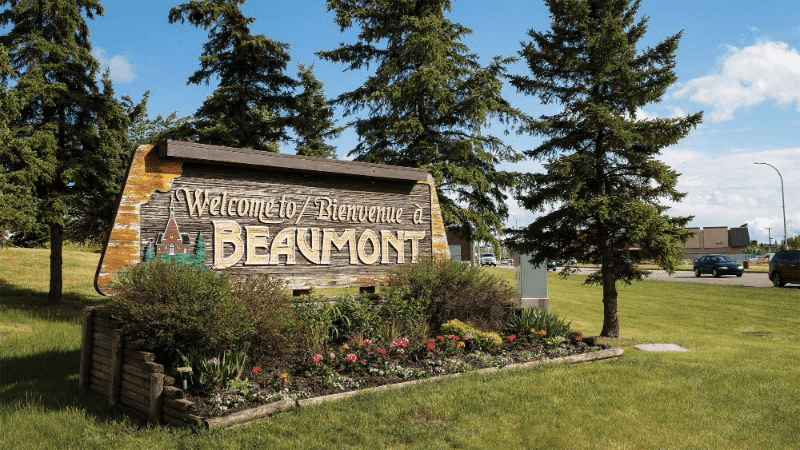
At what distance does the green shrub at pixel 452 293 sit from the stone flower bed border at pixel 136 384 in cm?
148

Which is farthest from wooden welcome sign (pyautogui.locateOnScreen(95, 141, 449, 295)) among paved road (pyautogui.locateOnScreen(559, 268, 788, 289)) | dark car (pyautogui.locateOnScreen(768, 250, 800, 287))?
paved road (pyautogui.locateOnScreen(559, 268, 788, 289))

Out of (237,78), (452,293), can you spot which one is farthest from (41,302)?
(452,293)

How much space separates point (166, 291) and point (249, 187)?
2399 millimetres

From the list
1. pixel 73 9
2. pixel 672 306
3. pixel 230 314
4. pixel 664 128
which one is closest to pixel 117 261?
pixel 230 314

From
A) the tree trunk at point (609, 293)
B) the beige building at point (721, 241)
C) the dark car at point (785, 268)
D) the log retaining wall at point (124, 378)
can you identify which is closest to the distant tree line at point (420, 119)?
the tree trunk at point (609, 293)

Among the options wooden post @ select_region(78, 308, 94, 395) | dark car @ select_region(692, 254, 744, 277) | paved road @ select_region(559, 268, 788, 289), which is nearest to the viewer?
wooden post @ select_region(78, 308, 94, 395)

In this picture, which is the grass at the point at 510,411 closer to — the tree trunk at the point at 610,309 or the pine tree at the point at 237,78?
the tree trunk at the point at 610,309

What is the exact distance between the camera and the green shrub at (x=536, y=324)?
32.8 feet

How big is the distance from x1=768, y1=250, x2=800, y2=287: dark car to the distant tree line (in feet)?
66.9

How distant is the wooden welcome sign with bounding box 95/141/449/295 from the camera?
772 cm

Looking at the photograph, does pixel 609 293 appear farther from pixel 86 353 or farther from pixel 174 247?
pixel 86 353

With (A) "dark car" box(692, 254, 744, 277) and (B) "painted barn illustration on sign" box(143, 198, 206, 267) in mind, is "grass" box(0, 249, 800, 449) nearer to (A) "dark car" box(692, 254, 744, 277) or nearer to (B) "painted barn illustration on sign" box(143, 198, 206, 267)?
(B) "painted barn illustration on sign" box(143, 198, 206, 267)

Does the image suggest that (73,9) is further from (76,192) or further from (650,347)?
(650,347)

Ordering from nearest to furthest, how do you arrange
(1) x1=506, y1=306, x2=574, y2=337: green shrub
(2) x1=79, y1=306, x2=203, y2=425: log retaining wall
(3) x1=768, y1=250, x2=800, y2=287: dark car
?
(2) x1=79, y1=306, x2=203, y2=425: log retaining wall, (1) x1=506, y1=306, x2=574, y2=337: green shrub, (3) x1=768, y1=250, x2=800, y2=287: dark car
